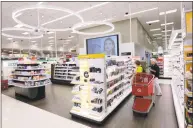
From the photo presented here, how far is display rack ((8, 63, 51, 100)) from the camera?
18.6 feet

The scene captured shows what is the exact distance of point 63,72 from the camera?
980 centimetres

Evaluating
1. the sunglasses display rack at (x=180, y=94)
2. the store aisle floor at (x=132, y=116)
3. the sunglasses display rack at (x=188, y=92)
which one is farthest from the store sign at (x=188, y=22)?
the store aisle floor at (x=132, y=116)

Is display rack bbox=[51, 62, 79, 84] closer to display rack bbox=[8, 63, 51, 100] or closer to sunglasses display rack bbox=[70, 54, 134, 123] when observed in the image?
display rack bbox=[8, 63, 51, 100]

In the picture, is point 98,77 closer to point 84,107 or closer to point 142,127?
point 84,107

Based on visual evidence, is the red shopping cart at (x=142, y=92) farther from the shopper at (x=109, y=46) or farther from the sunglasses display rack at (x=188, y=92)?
the shopper at (x=109, y=46)

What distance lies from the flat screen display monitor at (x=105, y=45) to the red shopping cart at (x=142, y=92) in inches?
216

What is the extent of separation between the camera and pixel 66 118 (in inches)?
151

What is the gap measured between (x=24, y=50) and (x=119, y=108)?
20.3 m

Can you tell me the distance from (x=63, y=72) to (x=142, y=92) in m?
7.12

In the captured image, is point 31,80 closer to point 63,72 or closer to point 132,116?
point 63,72

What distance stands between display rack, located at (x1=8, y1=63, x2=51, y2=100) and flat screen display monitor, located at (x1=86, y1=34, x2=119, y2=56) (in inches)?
229

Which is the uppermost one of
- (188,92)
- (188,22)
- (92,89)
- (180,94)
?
(188,22)

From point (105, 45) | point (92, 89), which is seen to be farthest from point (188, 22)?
point (105, 45)

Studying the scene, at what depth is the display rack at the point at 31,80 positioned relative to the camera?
18.6 ft
